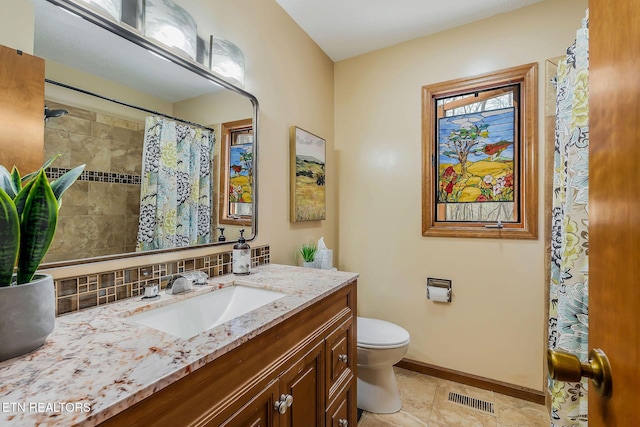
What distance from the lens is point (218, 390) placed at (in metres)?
0.66

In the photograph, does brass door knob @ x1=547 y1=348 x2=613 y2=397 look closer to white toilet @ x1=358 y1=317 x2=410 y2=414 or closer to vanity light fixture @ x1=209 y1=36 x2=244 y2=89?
white toilet @ x1=358 y1=317 x2=410 y2=414

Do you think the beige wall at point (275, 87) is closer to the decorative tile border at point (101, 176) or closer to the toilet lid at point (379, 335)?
the decorative tile border at point (101, 176)

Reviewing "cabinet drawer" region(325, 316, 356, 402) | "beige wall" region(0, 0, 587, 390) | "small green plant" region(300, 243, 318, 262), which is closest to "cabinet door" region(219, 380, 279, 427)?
"cabinet drawer" region(325, 316, 356, 402)

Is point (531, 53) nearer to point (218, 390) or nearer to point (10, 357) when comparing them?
point (218, 390)

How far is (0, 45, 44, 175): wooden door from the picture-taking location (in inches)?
30.5

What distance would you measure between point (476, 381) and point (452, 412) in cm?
35

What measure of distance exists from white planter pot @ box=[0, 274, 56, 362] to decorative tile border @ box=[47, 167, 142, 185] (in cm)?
38

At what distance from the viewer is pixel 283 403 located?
2.76 ft

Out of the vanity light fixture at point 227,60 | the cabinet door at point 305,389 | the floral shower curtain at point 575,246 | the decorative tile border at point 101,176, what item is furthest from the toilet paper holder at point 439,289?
the decorative tile border at point 101,176

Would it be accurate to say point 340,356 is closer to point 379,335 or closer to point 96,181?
point 379,335

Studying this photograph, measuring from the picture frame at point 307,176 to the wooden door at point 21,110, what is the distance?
4.14 feet

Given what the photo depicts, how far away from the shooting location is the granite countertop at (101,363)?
445 millimetres

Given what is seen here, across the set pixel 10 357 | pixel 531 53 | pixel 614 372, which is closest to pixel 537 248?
pixel 531 53

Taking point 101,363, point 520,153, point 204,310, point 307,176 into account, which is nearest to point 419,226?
point 520,153
